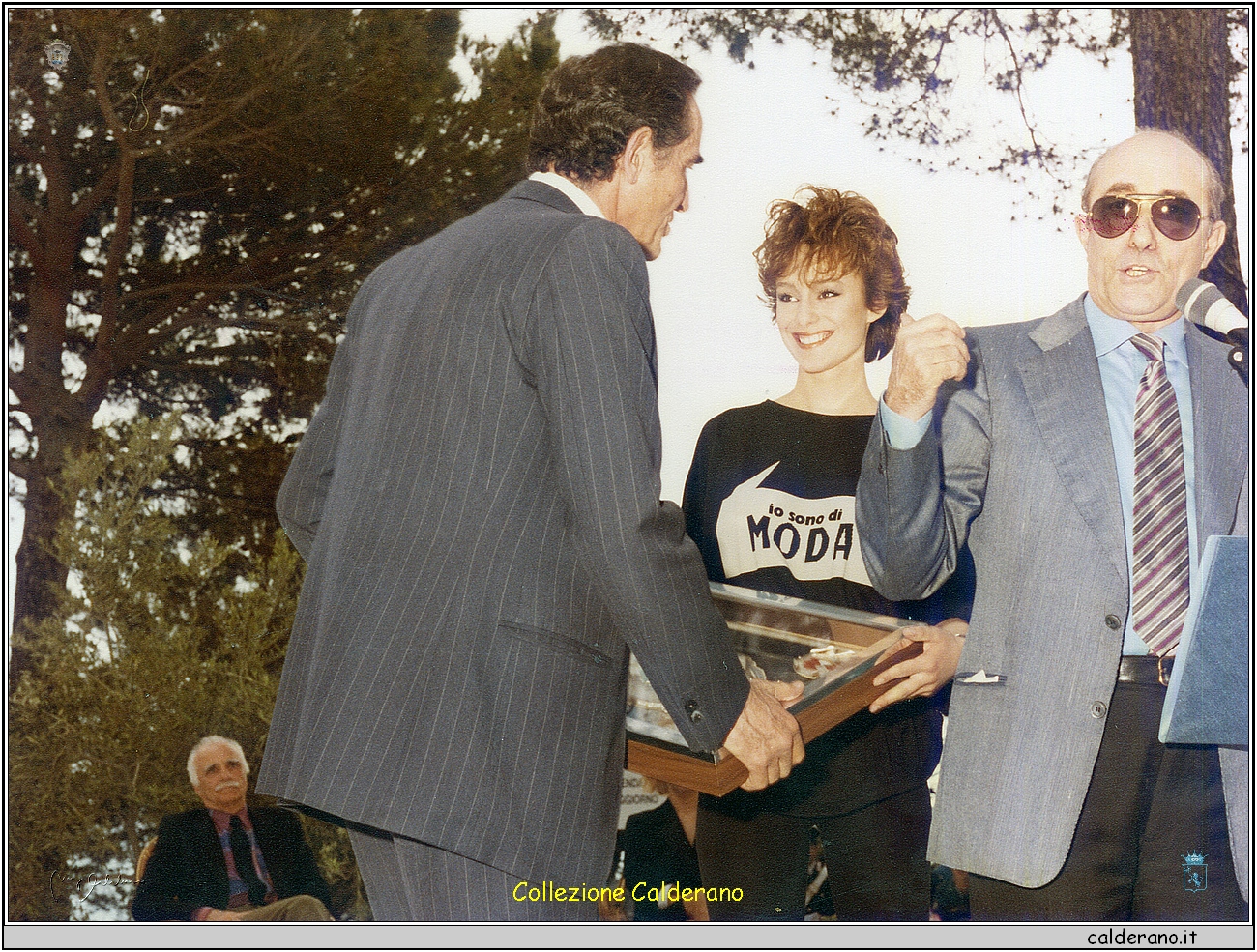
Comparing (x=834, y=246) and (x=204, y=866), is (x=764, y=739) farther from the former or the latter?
(x=204, y=866)

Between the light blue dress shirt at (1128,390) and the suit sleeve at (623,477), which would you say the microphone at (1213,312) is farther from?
the suit sleeve at (623,477)

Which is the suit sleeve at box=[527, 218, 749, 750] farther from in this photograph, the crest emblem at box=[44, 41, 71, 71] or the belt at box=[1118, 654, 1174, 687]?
the crest emblem at box=[44, 41, 71, 71]

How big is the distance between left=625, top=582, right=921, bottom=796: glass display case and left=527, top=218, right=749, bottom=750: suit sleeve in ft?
0.70

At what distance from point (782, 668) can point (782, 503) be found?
1.57 feet

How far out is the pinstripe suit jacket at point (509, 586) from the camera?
2309 millimetres

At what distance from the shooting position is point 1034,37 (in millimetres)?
3334

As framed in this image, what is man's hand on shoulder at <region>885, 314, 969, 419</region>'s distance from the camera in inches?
115

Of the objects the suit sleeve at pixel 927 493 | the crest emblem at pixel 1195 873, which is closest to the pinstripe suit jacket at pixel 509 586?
the suit sleeve at pixel 927 493

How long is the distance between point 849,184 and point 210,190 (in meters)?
1.68

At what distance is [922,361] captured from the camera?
306 cm

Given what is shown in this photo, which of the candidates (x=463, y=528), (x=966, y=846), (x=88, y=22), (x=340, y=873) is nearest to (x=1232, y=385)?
(x=966, y=846)

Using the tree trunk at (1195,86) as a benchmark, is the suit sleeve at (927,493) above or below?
below

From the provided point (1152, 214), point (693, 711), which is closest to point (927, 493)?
point (693, 711)

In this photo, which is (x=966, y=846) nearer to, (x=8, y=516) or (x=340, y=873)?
(x=340, y=873)
